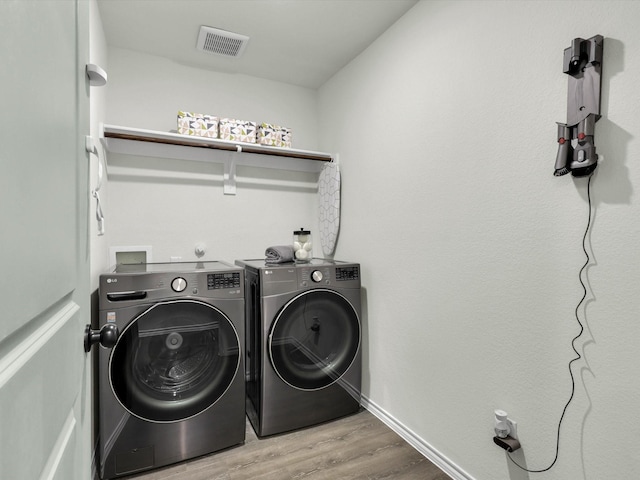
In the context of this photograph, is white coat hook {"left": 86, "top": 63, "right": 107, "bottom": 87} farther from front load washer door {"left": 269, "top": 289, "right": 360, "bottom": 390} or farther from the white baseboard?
the white baseboard

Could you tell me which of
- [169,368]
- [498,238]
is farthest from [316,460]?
[498,238]

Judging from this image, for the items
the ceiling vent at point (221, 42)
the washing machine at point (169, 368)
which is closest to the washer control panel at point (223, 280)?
the washing machine at point (169, 368)

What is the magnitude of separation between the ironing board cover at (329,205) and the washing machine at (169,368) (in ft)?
3.13

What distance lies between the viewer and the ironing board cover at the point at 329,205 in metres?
2.65

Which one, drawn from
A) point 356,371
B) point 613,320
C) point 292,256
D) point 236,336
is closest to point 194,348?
point 236,336

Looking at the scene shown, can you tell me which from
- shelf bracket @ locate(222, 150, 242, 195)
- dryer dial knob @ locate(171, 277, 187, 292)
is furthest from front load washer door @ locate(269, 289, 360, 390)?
shelf bracket @ locate(222, 150, 242, 195)

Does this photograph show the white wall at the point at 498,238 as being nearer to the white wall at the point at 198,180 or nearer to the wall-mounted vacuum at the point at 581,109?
the wall-mounted vacuum at the point at 581,109

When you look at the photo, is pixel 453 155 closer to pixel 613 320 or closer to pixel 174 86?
pixel 613 320

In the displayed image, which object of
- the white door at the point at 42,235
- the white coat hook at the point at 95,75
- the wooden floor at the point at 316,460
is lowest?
the wooden floor at the point at 316,460

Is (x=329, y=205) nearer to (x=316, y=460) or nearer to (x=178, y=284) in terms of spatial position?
(x=178, y=284)

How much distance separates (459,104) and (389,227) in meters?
0.80

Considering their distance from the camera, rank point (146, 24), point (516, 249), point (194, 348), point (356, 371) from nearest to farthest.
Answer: point (516, 249) → point (194, 348) → point (146, 24) → point (356, 371)

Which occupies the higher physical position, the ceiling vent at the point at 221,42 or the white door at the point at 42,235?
the ceiling vent at the point at 221,42

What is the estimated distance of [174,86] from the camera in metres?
2.55
